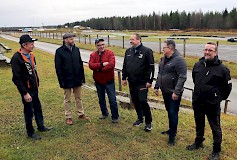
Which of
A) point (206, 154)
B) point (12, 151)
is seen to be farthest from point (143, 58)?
point (12, 151)

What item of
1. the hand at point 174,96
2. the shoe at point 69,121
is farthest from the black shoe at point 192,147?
the shoe at point 69,121

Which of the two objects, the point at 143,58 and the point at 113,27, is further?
the point at 113,27

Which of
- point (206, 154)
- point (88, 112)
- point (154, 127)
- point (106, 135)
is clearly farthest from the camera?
point (88, 112)

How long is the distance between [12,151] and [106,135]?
5.65ft

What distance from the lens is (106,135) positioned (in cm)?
551

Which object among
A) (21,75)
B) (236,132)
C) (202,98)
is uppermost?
(21,75)

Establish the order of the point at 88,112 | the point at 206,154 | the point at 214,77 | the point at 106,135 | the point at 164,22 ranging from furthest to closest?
the point at 164,22 < the point at 88,112 < the point at 106,135 < the point at 206,154 < the point at 214,77

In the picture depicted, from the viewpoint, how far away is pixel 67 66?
19.0 feet

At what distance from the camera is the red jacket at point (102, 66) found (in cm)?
581

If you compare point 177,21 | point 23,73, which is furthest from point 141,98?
point 177,21

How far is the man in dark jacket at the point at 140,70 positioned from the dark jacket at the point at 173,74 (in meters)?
0.41

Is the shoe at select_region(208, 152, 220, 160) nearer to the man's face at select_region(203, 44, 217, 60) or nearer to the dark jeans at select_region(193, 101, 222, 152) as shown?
the dark jeans at select_region(193, 101, 222, 152)

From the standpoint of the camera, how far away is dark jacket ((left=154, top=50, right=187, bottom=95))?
4.72 meters

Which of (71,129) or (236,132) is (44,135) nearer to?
(71,129)
